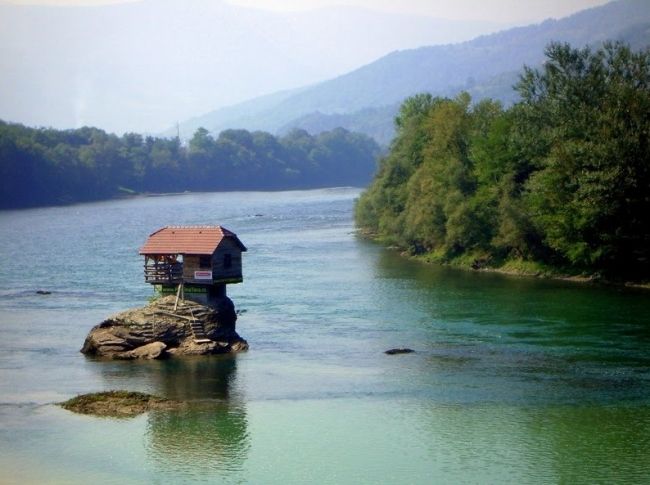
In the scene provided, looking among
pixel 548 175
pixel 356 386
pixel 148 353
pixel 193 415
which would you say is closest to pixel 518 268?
pixel 548 175

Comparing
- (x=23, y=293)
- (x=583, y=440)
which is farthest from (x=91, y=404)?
(x=23, y=293)

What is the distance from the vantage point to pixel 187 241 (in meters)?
68.4

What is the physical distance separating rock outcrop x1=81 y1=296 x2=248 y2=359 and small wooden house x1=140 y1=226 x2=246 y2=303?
131 cm

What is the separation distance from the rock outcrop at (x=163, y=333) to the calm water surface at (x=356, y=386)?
62.1 inches

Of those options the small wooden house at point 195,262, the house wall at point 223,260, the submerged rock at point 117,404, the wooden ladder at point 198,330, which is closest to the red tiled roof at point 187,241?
the small wooden house at point 195,262

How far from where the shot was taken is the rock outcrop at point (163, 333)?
66.0 m

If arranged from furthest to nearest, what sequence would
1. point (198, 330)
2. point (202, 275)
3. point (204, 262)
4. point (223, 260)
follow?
point (223, 260) → point (204, 262) → point (202, 275) → point (198, 330)

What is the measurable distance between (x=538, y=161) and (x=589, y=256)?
13339 mm

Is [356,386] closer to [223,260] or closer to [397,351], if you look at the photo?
[397,351]

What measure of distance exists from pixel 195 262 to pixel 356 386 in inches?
607

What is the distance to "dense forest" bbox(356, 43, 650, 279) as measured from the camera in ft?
292

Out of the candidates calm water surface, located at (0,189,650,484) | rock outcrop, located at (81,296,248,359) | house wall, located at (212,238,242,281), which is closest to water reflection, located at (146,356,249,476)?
calm water surface, located at (0,189,650,484)

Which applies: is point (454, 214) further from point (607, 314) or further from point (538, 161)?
point (607, 314)

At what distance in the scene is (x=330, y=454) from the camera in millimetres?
47469
